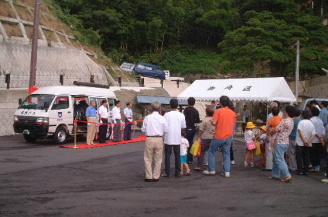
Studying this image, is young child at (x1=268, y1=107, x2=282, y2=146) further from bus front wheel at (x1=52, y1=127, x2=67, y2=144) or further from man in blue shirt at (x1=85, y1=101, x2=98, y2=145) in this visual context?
bus front wheel at (x1=52, y1=127, x2=67, y2=144)

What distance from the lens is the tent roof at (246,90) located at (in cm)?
2152

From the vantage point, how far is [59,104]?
1705cm

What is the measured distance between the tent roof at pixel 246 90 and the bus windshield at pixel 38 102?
30.7 ft

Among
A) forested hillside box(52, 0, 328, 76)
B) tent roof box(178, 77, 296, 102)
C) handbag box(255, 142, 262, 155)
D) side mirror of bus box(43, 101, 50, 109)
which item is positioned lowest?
handbag box(255, 142, 262, 155)

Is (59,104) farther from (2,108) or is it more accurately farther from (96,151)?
(2,108)

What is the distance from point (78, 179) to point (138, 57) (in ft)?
177

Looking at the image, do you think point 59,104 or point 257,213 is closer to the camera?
point 257,213

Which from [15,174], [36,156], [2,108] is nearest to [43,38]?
[2,108]

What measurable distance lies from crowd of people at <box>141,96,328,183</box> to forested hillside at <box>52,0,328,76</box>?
1990 centimetres

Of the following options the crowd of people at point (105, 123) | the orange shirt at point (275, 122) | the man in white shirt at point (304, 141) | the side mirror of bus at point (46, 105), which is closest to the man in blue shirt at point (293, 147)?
the man in white shirt at point (304, 141)

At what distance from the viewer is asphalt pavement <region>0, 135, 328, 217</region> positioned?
6633 mm

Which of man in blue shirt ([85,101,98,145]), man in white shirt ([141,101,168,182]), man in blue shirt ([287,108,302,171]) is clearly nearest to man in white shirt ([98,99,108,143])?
man in blue shirt ([85,101,98,145])

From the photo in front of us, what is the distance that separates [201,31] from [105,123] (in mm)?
51995

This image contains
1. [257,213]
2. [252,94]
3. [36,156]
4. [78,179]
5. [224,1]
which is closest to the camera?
[257,213]
